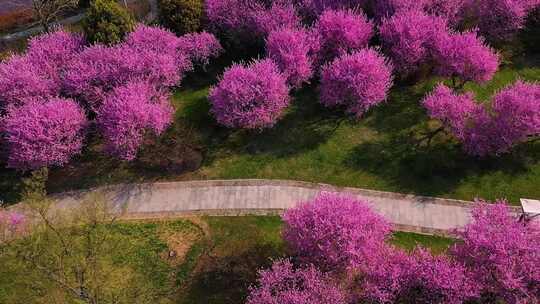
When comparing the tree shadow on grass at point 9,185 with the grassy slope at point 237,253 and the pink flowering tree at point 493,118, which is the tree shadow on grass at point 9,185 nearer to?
the grassy slope at point 237,253

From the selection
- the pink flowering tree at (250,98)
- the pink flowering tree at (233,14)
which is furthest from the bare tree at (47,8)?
the pink flowering tree at (250,98)

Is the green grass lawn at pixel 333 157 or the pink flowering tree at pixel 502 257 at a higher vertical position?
the green grass lawn at pixel 333 157

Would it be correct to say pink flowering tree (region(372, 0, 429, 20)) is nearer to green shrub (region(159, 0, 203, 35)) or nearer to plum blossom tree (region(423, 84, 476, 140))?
plum blossom tree (region(423, 84, 476, 140))

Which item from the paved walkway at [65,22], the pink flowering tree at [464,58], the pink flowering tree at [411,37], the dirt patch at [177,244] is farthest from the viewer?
the paved walkway at [65,22]

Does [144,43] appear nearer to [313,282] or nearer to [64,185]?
[64,185]

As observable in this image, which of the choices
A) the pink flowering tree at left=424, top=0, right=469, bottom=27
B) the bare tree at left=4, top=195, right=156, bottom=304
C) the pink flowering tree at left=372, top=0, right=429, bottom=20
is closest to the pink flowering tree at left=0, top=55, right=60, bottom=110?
the bare tree at left=4, top=195, right=156, bottom=304

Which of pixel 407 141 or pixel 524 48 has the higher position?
pixel 524 48

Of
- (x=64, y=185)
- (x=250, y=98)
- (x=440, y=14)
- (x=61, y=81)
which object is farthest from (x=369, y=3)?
(x=64, y=185)
